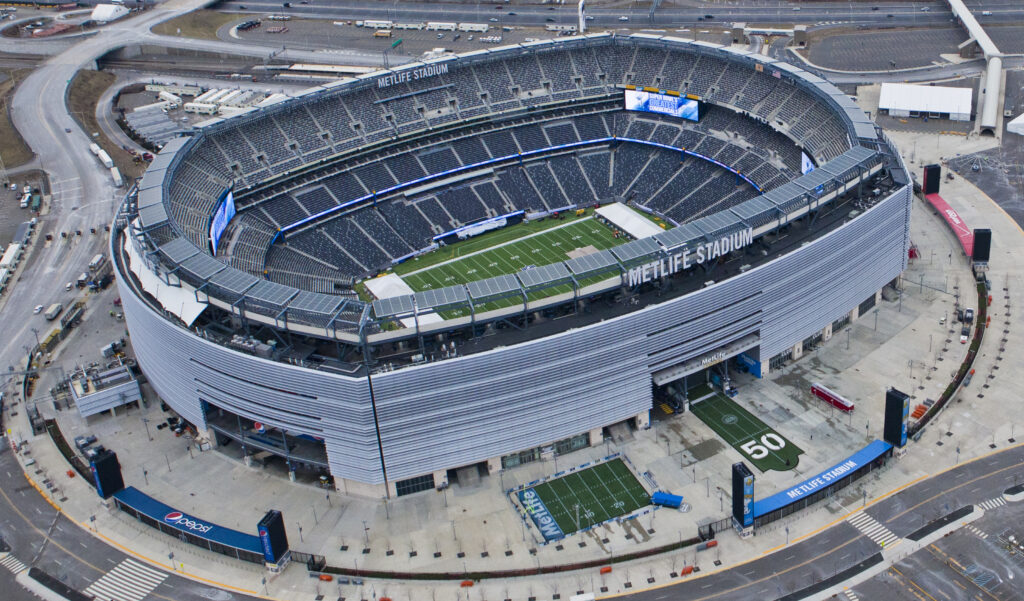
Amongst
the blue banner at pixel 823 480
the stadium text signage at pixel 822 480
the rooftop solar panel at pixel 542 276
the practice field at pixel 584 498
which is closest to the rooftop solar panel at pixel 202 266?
the rooftop solar panel at pixel 542 276

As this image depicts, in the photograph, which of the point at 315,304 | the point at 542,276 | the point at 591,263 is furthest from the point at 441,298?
the point at 591,263

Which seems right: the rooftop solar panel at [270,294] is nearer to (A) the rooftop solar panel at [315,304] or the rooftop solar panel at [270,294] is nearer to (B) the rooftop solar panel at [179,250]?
(A) the rooftop solar panel at [315,304]

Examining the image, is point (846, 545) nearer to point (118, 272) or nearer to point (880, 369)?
point (880, 369)

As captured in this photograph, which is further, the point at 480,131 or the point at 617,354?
the point at 480,131

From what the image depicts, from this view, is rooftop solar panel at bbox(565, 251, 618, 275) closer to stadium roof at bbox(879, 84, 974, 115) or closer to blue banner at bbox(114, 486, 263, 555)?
blue banner at bbox(114, 486, 263, 555)

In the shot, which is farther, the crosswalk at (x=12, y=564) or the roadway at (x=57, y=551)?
the crosswalk at (x=12, y=564)

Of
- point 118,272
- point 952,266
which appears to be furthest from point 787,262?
point 118,272

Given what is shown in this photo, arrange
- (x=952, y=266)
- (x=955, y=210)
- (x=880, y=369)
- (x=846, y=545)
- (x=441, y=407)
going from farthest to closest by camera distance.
Answer: (x=955, y=210), (x=952, y=266), (x=880, y=369), (x=441, y=407), (x=846, y=545)

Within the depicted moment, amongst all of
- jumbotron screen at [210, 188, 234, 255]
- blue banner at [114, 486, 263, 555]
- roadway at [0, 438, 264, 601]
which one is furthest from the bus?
jumbotron screen at [210, 188, 234, 255]
